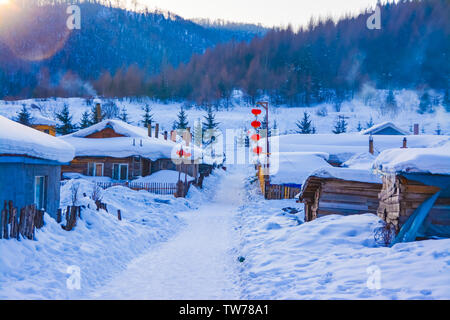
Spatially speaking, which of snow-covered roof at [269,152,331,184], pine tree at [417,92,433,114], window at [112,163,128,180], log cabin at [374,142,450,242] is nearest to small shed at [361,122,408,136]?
snow-covered roof at [269,152,331,184]

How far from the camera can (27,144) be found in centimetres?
971

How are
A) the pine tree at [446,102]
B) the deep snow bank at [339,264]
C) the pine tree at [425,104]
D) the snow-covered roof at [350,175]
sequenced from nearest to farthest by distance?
the deep snow bank at [339,264]
the snow-covered roof at [350,175]
the pine tree at [425,104]
the pine tree at [446,102]

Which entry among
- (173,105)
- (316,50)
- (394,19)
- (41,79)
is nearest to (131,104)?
(173,105)

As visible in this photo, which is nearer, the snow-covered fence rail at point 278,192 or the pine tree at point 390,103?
the snow-covered fence rail at point 278,192

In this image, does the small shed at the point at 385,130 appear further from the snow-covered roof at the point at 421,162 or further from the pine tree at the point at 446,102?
the pine tree at the point at 446,102

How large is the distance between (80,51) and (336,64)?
107189 millimetres

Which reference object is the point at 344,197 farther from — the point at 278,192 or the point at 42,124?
the point at 42,124

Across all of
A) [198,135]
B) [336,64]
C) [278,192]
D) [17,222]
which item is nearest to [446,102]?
[336,64]

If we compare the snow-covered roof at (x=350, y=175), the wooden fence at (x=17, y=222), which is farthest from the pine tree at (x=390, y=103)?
the wooden fence at (x=17, y=222)

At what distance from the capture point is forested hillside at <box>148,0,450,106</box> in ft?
356

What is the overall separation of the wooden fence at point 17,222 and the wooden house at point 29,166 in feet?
3.82

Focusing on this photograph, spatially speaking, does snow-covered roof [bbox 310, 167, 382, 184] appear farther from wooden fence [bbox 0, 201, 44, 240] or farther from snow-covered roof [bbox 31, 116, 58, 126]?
snow-covered roof [bbox 31, 116, 58, 126]

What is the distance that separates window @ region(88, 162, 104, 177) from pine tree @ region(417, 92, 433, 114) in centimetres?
8705

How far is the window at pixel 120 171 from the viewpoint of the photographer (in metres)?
29.9
